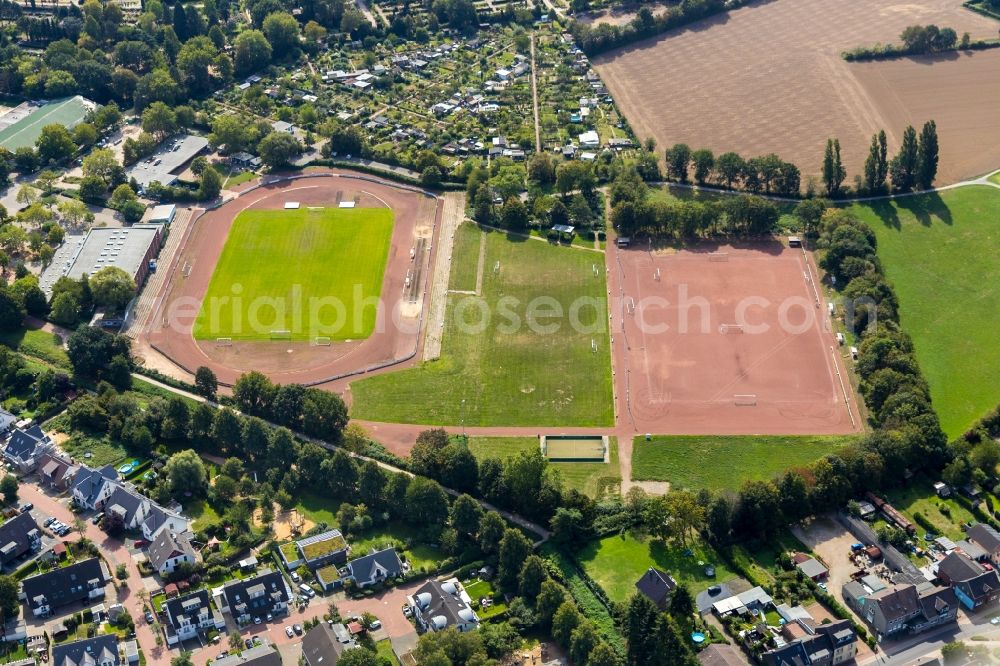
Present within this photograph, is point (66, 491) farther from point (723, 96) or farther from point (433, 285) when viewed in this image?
point (723, 96)

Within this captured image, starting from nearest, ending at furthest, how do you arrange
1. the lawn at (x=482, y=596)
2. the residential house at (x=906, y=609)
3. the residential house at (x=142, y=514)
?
the residential house at (x=906, y=609) → the lawn at (x=482, y=596) → the residential house at (x=142, y=514)

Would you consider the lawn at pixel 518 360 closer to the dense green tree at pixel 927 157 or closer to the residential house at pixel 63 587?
the residential house at pixel 63 587

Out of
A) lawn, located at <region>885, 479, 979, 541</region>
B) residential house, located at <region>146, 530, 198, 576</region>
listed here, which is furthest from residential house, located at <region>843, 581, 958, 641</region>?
residential house, located at <region>146, 530, 198, 576</region>

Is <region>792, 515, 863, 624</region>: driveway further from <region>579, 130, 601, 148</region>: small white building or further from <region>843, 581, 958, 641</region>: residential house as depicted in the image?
<region>579, 130, 601, 148</region>: small white building

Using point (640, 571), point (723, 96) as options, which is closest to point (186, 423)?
point (640, 571)

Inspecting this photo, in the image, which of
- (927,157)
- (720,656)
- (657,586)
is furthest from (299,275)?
(927,157)

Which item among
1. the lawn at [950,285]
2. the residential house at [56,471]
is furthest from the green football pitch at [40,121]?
the lawn at [950,285]
